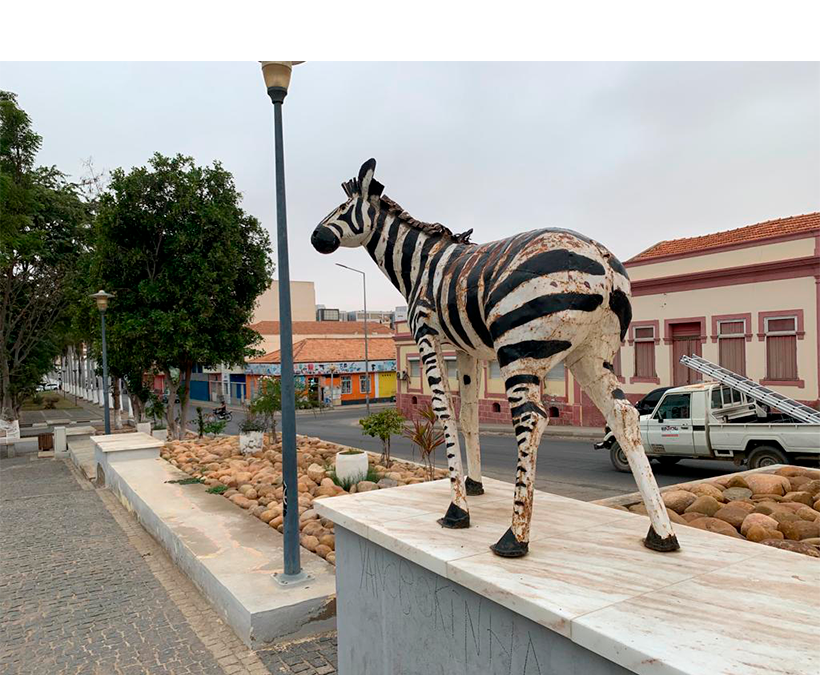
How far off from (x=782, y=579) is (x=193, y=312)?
46.5 ft

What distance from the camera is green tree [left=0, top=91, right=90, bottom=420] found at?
699 inches

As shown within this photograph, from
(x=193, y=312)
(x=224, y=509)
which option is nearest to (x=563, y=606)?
(x=224, y=509)

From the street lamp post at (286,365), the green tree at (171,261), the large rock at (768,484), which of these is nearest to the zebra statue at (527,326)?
the street lamp post at (286,365)

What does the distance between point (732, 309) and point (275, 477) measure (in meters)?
13.1

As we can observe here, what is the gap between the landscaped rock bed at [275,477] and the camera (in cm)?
702

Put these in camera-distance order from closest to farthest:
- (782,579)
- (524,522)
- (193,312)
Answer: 1. (782,579)
2. (524,522)
3. (193,312)

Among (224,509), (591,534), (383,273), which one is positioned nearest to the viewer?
(591,534)

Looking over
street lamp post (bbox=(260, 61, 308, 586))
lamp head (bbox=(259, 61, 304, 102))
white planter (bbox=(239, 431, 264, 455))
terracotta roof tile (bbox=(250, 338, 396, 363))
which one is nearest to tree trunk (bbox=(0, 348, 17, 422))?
white planter (bbox=(239, 431, 264, 455))

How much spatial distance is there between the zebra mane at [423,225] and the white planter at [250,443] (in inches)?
401

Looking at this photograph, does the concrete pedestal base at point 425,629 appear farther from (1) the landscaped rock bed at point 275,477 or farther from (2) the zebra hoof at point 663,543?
(1) the landscaped rock bed at point 275,477

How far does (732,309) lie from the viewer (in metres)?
16.3

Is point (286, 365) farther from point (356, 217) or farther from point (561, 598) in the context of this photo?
point (561, 598)

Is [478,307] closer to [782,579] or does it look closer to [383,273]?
[383,273]

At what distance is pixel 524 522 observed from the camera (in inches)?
118
